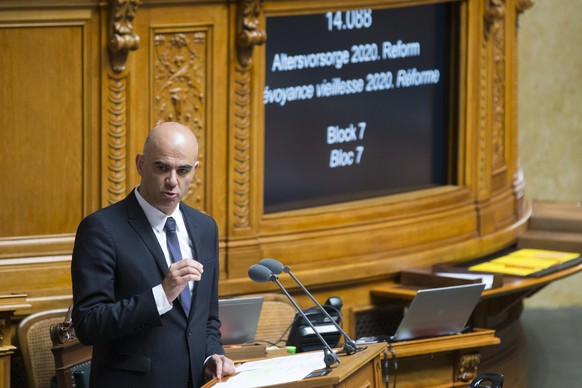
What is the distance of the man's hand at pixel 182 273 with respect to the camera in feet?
13.1

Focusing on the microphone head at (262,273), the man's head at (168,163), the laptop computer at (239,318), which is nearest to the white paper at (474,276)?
the laptop computer at (239,318)

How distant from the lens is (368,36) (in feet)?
27.1

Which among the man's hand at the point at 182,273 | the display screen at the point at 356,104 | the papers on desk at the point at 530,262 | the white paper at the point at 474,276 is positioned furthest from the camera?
the papers on desk at the point at 530,262

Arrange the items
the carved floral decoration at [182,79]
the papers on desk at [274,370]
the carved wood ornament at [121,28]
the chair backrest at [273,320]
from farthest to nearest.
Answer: the chair backrest at [273,320]
the carved floral decoration at [182,79]
the carved wood ornament at [121,28]
the papers on desk at [274,370]

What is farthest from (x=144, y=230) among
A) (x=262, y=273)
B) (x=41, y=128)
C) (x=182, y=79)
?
(x=182, y=79)

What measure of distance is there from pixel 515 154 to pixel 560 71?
2092 millimetres

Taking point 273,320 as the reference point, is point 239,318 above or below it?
above

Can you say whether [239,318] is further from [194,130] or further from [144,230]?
[144,230]

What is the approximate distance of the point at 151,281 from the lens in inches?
166

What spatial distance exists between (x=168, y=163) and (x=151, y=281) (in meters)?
0.38

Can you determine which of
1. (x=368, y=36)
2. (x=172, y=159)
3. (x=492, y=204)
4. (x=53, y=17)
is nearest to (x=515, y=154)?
(x=492, y=204)

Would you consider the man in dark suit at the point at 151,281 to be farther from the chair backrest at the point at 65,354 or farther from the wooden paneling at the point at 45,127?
the wooden paneling at the point at 45,127

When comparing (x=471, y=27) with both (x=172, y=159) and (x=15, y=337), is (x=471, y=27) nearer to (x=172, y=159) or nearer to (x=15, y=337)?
(x=15, y=337)

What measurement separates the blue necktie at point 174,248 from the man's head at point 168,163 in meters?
0.11
